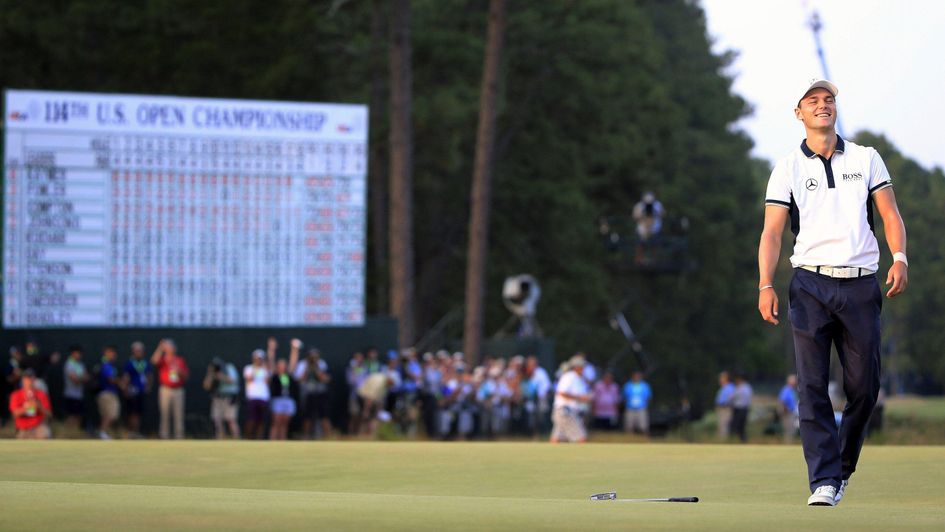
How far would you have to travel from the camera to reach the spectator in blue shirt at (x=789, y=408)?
92.9 feet

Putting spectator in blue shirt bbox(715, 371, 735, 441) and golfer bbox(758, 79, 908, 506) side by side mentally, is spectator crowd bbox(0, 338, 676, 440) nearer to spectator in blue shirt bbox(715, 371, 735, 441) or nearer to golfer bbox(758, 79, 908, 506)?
spectator in blue shirt bbox(715, 371, 735, 441)

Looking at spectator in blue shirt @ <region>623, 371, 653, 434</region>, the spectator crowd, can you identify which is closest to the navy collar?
the spectator crowd

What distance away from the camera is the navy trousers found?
769cm

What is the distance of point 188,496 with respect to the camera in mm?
6789

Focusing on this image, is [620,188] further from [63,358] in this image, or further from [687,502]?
[687,502]

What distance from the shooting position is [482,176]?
36438 mm

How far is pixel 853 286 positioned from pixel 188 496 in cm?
322

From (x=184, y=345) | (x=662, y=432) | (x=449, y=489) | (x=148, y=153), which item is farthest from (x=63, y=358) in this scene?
(x=449, y=489)

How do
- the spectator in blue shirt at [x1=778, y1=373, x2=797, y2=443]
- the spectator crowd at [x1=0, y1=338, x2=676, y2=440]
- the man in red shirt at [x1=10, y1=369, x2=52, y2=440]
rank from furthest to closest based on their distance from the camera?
the spectator in blue shirt at [x1=778, y1=373, x2=797, y2=443] < the spectator crowd at [x1=0, y1=338, x2=676, y2=440] < the man in red shirt at [x1=10, y1=369, x2=52, y2=440]

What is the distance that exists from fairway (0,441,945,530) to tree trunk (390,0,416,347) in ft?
66.2

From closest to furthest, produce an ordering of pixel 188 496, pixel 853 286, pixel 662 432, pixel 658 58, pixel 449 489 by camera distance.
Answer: pixel 188 496 < pixel 853 286 < pixel 449 489 < pixel 662 432 < pixel 658 58

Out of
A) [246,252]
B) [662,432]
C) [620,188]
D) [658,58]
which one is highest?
Answer: [658,58]

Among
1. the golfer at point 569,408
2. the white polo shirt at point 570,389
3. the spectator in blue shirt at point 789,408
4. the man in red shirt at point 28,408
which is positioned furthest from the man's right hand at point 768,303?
the spectator in blue shirt at point 789,408

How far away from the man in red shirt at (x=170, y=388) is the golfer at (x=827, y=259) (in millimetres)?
17815
